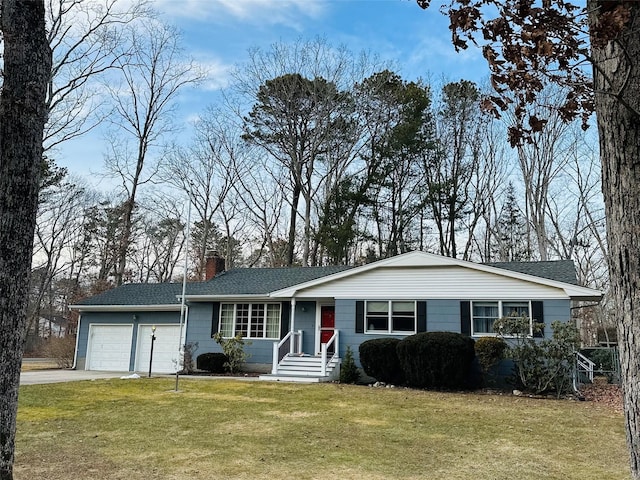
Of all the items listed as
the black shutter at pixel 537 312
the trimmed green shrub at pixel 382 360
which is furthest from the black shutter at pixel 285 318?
the black shutter at pixel 537 312

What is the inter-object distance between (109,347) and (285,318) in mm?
7430

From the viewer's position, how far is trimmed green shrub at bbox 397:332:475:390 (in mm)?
13195

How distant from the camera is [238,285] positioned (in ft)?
61.0

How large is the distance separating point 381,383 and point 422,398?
2879 millimetres

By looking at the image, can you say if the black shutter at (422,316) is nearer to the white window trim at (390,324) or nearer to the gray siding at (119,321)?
the white window trim at (390,324)

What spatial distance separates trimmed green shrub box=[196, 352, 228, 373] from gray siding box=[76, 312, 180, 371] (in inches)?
97.4

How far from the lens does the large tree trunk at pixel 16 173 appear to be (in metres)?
3.75

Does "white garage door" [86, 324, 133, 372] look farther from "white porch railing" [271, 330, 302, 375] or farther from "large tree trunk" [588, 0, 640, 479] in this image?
"large tree trunk" [588, 0, 640, 479]

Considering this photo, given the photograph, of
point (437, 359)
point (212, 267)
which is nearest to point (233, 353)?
point (212, 267)

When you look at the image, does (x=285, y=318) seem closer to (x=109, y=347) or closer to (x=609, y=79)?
(x=109, y=347)

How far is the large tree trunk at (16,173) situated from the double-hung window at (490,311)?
12778 millimetres

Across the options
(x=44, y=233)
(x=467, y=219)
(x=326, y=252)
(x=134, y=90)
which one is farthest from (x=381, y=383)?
(x=44, y=233)

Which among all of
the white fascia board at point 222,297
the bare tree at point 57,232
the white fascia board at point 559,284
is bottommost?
the white fascia board at point 222,297

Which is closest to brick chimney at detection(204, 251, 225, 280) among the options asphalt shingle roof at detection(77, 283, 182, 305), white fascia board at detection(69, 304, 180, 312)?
asphalt shingle roof at detection(77, 283, 182, 305)
